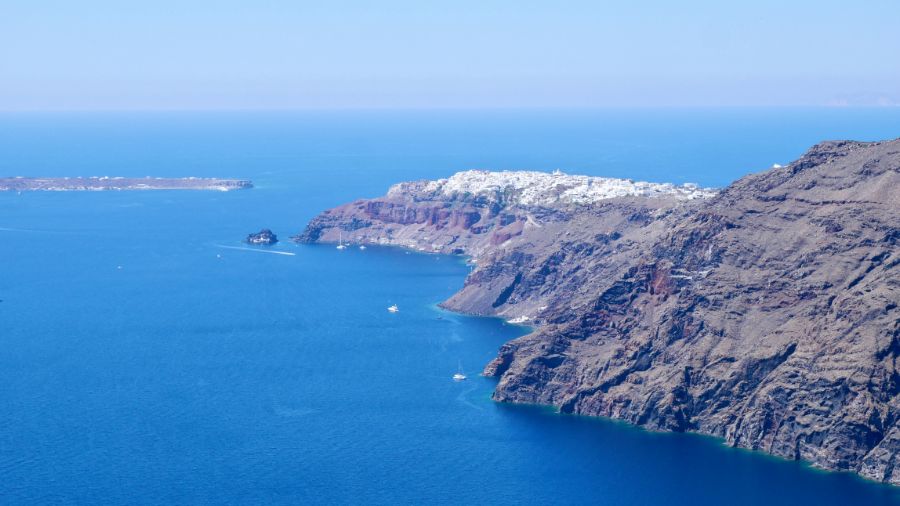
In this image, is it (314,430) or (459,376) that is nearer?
(314,430)

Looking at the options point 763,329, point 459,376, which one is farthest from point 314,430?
point 763,329

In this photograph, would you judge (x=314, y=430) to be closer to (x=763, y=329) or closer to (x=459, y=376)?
(x=459, y=376)

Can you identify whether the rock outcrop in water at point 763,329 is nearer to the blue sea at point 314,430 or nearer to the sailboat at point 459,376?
the sailboat at point 459,376

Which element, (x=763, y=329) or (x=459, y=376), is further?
(x=459, y=376)

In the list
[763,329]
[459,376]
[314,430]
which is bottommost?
[314,430]

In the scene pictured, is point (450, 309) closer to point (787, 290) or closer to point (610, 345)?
point (610, 345)

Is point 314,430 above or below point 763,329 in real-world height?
below

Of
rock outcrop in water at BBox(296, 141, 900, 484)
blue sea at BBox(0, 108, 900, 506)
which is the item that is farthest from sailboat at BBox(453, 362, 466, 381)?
rock outcrop in water at BBox(296, 141, 900, 484)

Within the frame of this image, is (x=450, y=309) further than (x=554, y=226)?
No

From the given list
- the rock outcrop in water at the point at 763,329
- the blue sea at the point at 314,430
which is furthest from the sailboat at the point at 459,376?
the rock outcrop in water at the point at 763,329

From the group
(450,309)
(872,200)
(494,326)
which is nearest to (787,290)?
(872,200)
